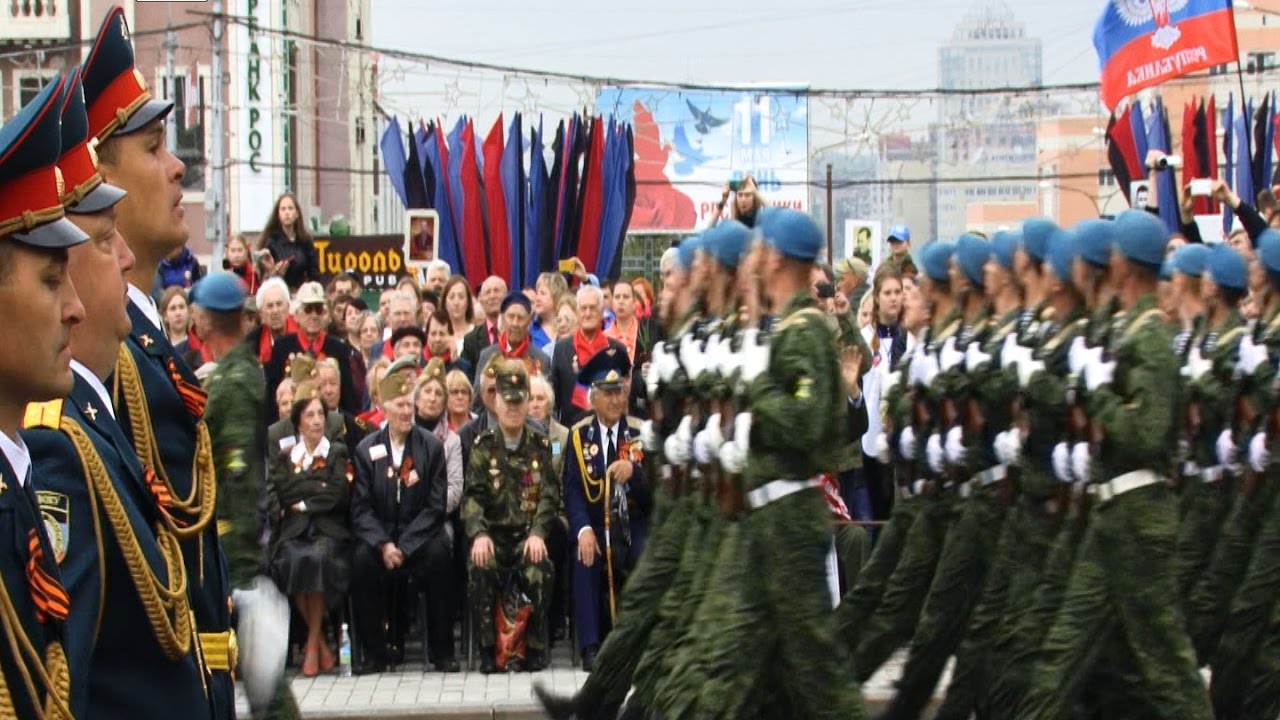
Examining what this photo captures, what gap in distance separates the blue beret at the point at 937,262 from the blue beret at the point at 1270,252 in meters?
1.44

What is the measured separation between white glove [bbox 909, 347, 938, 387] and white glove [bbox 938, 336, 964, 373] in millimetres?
56

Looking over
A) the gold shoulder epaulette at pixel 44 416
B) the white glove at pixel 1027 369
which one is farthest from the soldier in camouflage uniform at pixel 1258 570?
the gold shoulder epaulette at pixel 44 416

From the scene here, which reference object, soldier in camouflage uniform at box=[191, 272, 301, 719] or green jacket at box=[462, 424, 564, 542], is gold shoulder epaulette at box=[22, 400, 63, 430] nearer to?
soldier in camouflage uniform at box=[191, 272, 301, 719]

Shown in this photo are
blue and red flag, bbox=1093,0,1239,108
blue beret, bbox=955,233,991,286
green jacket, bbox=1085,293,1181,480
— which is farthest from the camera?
blue and red flag, bbox=1093,0,1239,108

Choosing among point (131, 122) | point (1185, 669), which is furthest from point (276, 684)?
point (1185, 669)

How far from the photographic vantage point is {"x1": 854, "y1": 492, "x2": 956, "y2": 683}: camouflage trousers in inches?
379

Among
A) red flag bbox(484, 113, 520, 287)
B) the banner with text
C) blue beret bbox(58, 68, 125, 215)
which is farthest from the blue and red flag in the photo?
the banner with text

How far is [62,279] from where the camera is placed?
3346 mm

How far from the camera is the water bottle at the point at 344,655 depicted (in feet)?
39.2

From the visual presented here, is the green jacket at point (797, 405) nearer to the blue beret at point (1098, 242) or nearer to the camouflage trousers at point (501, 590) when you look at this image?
the blue beret at point (1098, 242)

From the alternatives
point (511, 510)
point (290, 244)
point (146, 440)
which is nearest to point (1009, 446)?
point (511, 510)

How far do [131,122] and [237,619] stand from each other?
1637 millimetres

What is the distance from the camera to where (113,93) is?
4980 millimetres

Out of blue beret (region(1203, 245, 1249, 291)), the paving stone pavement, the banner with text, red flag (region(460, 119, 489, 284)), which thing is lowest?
the paving stone pavement
